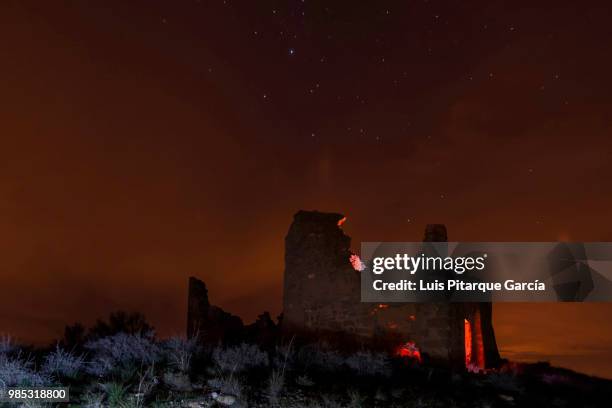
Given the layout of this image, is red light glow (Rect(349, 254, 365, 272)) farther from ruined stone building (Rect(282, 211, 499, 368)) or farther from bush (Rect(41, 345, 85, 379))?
bush (Rect(41, 345, 85, 379))

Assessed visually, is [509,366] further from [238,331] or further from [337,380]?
[337,380]

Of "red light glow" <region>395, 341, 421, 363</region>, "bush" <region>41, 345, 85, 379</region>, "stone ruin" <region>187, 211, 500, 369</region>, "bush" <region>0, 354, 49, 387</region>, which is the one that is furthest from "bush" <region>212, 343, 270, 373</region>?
"red light glow" <region>395, 341, 421, 363</region>

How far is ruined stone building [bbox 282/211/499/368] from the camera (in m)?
19.0

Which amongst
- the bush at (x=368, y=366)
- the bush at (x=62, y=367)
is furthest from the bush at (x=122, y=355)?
the bush at (x=368, y=366)

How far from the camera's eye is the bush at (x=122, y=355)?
12.2m

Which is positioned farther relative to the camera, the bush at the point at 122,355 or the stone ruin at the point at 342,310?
the stone ruin at the point at 342,310

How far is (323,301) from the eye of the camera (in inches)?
787

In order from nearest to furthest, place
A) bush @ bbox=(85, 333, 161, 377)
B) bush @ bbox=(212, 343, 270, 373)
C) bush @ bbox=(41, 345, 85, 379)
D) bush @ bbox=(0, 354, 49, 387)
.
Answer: bush @ bbox=(0, 354, 49, 387)
bush @ bbox=(41, 345, 85, 379)
bush @ bbox=(85, 333, 161, 377)
bush @ bbox=(212, 343, 270, 373)

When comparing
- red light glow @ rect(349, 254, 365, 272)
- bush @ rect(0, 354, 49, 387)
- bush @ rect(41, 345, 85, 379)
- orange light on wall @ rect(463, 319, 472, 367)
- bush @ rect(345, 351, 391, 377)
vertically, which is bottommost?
bush @ rect(0, 354, 49, 387)

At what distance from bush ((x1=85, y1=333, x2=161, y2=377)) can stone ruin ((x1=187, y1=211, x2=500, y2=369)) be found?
19.5 ft

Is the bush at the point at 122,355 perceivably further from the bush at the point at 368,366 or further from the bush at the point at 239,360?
the bush at the point at 368,366

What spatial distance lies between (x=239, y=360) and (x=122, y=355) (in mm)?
2244

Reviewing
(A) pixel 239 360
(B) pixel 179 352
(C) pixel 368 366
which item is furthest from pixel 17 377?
(C) pixel 368 366

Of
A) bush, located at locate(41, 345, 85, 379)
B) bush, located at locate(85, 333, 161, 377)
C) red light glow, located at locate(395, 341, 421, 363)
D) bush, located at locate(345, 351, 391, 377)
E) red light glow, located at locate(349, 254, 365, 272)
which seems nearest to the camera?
bush, located at locate(41, 345, 85, 379)
